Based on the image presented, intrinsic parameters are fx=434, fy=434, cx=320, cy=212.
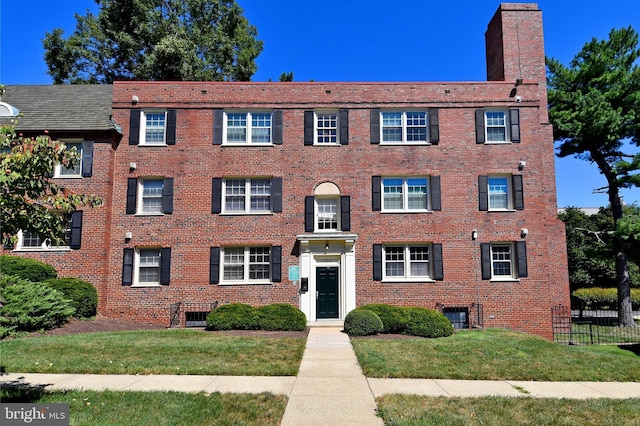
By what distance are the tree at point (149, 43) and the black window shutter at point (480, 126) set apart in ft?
61.7

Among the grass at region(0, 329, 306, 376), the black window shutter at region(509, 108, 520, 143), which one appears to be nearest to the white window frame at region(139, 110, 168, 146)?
the grass at region(0, 329, 306, 376)

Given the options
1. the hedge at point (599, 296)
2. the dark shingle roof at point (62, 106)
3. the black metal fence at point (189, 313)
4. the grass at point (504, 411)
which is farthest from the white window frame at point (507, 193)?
the hedge at point (599, 296)

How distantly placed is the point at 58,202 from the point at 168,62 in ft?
82.3

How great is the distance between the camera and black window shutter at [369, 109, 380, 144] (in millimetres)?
18266

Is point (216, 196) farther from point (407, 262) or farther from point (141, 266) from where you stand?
point (407, 262)

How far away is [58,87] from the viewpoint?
20328 mm

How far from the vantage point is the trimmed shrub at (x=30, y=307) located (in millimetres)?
12664

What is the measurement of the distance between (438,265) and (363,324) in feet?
16.8

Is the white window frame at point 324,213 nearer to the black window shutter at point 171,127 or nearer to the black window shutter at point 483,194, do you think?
the black window shutter at point 483,194

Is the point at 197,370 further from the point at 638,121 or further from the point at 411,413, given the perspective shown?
the point at 638,121

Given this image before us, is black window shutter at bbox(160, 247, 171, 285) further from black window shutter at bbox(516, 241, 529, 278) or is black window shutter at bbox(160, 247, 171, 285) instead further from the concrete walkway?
black window shutter at bbox(516, 241, 529, 278)

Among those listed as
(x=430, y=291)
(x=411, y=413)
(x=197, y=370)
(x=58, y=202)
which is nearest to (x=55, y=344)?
(x=197, y=370)

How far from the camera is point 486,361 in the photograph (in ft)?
Result: 32.9

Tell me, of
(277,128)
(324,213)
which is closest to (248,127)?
(277,128)
